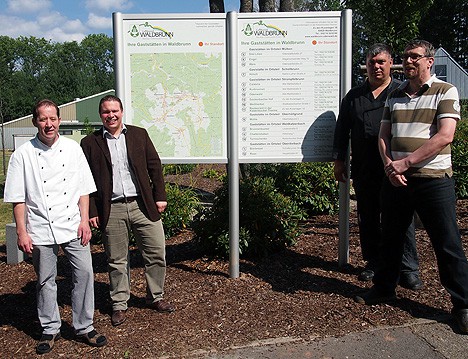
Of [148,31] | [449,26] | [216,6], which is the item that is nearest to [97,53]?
[449,26]

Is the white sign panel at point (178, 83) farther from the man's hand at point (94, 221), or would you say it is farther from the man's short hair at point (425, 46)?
the man's short hair at point (425, 46)

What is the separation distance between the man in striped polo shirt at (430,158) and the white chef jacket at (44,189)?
237cm

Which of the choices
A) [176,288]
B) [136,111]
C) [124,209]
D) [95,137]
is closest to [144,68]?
[136,111]

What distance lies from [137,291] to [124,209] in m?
1.12

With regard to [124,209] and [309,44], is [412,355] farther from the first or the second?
[309,44]

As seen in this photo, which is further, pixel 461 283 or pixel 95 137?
pixel 95 137

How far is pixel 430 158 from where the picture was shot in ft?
12.0

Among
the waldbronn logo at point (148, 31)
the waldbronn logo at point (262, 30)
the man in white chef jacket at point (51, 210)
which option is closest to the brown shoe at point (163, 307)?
the man in white chef jacket at point (51, 210)

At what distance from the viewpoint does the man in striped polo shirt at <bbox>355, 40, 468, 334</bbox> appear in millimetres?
3621

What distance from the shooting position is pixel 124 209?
409 cm

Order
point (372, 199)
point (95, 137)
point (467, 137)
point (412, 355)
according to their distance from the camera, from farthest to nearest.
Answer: point (467, 137), point (372, 199), point (95, 137), point (412, 355)

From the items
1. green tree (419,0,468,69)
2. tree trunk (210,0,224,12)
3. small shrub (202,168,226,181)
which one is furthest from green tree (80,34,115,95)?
tree trunk (210,0,224,12)

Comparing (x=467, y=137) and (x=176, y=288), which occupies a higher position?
(x=467, y=137)

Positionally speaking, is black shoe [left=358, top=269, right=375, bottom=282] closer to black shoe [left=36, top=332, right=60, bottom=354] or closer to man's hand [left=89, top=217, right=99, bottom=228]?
man's hand [left=89, top=217, right=99, bottom=228]
